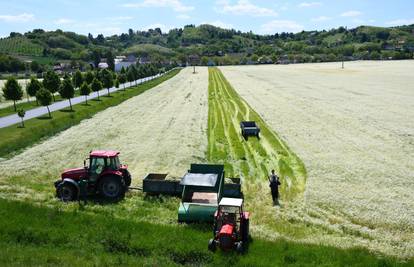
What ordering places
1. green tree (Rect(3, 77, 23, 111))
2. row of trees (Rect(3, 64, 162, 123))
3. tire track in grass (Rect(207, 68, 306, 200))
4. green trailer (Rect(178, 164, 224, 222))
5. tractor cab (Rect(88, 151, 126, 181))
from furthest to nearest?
green tree (Rect(3, 77, 23, 111)) < row of trees (Rect(3, 64, 162, 123)) < tire track in grass (Rect(207, 68, 306, 200)) < tractor cab (Rect(88, 151, 126, 181)) < green trailer (Rect(178, 164, 224, 222))

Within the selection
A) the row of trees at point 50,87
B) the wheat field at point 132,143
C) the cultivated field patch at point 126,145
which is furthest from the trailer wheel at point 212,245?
the row of trees at point 50,87

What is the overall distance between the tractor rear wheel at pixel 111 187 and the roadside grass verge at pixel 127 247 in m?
2.83

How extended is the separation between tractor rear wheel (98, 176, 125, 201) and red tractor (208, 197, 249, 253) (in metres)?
7.06

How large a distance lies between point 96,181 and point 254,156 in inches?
534

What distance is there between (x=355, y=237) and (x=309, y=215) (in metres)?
2.85

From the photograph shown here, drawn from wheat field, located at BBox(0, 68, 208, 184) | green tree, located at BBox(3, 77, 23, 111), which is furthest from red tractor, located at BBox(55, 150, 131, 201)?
green tree, located at BBox(3, 77, 23, 111)

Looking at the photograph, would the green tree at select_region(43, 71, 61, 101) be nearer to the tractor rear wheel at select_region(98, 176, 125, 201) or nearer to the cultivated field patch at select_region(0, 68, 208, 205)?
the cultivated field patch at select_region(0, 68, 208, 205)

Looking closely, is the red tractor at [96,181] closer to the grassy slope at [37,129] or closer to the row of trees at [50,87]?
the grassy slope at [37,129]

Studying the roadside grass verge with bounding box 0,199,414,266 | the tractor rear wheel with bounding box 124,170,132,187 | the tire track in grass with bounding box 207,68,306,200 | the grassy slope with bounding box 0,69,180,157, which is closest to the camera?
the roadside grass verge with bounding box 0,199,414,266

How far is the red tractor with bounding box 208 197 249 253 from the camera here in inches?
643

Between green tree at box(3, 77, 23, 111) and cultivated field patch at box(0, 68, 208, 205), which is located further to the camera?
green tree at box(3, 77, 23, 111)

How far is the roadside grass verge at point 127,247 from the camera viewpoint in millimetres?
15602

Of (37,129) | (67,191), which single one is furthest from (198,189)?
(37,129)

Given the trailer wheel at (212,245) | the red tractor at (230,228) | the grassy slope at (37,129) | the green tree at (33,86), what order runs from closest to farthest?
1. the red tractor at (230,228)
2. the trailer wheel at (212,245)
3. the grassy slope at (37,129)
4. the green tree at (33,86)
